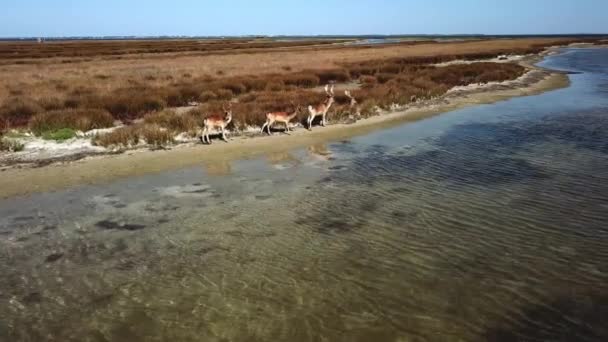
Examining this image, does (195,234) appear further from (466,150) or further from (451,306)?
(466,150)

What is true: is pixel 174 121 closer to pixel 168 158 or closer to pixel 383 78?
pixel 168 158

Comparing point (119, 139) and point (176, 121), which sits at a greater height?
point (176, 121)

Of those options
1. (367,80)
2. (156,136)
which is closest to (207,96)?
(156,136)

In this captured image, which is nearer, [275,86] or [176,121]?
[176,121]

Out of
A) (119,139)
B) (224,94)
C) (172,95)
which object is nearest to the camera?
(119,139)

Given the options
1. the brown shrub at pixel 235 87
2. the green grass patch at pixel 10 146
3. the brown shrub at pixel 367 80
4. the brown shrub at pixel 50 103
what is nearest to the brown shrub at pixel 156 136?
the green grass patch at pixel 10 146

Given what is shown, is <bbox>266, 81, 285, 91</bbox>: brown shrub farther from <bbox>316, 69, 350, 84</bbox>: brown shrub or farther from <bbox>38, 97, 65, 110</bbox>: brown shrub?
<bbox>38, 97, 65, 110</bbox>: brown shrub

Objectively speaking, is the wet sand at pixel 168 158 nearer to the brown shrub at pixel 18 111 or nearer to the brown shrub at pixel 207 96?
the brown shrub at pixel 18 111
